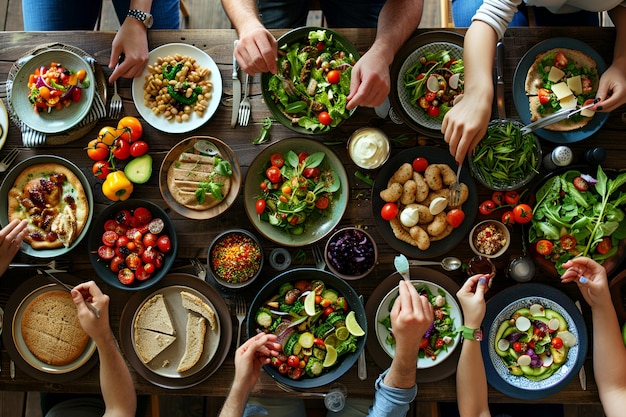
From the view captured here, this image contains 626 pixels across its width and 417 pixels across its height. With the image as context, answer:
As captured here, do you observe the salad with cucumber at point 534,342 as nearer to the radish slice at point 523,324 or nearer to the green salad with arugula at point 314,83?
the radish slice at point 523,324

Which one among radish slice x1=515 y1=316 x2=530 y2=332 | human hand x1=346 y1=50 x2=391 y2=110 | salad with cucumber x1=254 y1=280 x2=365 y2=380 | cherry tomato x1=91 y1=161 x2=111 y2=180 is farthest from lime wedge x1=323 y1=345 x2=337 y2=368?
cherry tomato x1=91 y1=161 x2=111 y2=180

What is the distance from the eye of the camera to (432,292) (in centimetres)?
221

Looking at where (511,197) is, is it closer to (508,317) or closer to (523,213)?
(523,213)

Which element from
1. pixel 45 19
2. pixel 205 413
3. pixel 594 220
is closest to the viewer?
pixel 594 220

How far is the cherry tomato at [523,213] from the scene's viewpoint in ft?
7.09

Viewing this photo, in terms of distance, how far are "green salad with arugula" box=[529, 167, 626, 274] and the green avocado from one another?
5.72 feet

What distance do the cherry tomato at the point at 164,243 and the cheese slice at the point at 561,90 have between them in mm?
1864

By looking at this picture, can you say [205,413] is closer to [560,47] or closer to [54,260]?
[54,260]

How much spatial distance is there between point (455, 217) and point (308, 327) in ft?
2.65

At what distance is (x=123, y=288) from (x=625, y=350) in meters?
2.19

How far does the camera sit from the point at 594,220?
6.89ft

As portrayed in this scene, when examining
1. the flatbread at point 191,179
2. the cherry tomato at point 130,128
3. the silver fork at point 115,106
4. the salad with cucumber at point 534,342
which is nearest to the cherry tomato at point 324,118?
the flatbread at point 191,179

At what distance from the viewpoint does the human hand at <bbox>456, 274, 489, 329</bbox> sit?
6.73 ft

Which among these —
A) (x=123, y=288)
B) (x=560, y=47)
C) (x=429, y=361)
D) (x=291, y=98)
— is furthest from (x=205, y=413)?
(x=560, y=47)
